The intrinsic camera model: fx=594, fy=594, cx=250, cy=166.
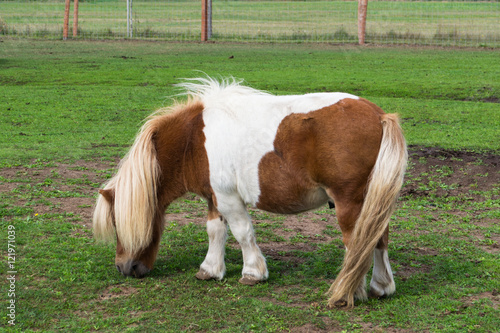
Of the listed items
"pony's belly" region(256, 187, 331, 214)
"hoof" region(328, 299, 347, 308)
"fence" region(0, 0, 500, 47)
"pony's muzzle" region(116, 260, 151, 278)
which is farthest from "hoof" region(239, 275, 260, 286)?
"fence" region(0, 0, 500, 47)

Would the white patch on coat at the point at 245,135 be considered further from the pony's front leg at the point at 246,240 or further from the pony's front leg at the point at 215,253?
the pony's front leg at the point at 215,253

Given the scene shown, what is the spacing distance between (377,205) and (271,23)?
72.6 ft

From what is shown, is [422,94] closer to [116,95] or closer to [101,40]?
[116,95]

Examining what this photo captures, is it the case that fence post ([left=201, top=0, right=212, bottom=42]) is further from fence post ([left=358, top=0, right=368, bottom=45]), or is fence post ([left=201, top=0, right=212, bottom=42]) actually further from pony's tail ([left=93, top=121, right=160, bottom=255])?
pony's tail ([left=93, top=121, right=160, bottom=255])

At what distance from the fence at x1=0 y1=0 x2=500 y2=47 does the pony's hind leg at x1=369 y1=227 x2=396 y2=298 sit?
17278mm

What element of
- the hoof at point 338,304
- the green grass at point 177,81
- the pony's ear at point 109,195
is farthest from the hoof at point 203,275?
the green grass at point 177,81

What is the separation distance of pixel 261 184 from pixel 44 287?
191 cm

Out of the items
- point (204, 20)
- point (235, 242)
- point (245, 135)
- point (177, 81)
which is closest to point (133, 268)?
point (235, 242)

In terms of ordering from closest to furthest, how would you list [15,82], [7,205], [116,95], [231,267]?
[231,267], [7,205], [116,95], [15,82]

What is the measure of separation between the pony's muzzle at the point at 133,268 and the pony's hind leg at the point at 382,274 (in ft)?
6.10

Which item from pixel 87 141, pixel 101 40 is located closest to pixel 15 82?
pixel 87 141

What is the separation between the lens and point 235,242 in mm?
5934

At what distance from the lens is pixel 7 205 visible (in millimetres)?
6598

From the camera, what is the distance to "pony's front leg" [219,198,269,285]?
468 cm
